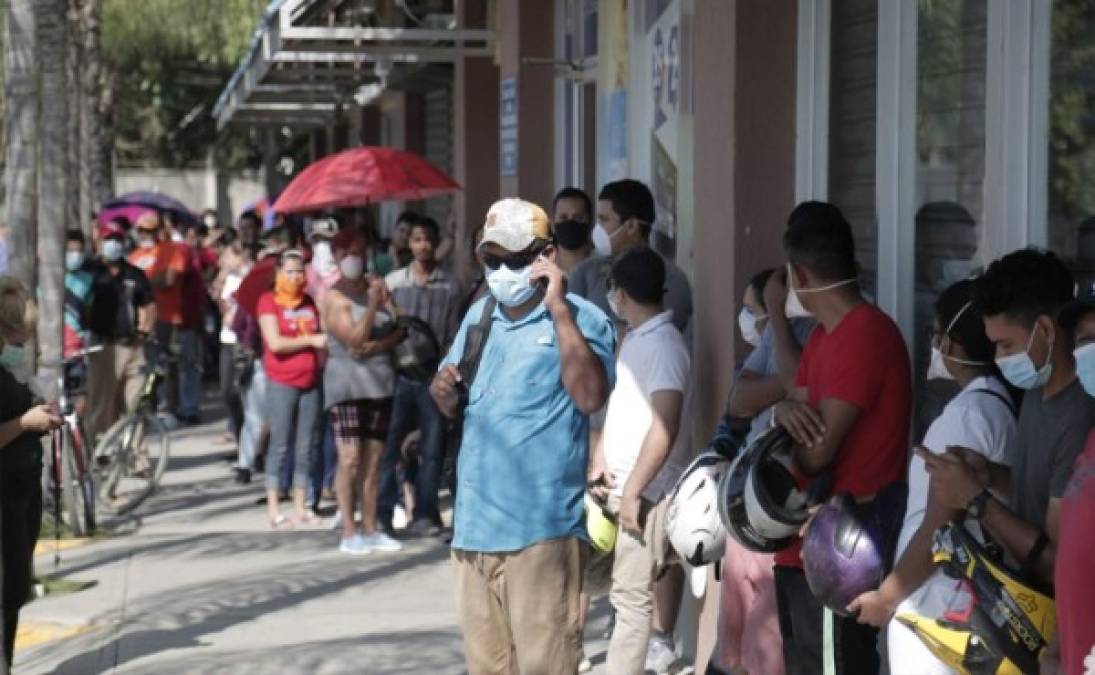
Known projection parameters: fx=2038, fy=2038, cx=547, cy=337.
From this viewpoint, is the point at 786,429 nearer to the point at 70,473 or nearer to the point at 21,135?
the point at 21,135

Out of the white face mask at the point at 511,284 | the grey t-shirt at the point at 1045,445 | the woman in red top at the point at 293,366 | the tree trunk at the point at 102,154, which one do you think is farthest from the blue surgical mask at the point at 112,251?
the tree trunk at the point at 102,154

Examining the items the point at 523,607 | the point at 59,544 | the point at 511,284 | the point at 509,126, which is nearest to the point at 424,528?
the point at 59,544

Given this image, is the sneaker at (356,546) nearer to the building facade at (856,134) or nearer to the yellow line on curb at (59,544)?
the yellow line on curb at (59,544)

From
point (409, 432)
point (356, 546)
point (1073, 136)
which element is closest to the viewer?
point (1073, 136)

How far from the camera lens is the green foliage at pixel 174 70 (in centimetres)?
3781

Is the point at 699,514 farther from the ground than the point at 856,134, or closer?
closer

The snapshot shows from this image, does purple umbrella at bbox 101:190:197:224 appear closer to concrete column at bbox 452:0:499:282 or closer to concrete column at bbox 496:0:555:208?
concrete column at bbox 452:0:499:282

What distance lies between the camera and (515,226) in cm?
644

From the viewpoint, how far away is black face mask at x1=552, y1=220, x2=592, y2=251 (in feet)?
30.3

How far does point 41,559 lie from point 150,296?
4187mm

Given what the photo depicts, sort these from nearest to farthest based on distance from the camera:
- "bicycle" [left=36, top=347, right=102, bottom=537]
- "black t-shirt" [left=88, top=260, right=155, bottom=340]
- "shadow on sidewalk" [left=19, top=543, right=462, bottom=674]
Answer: "shadow on sidewalk" [left=19, top=543, right=462, bottom=674]
"bicycle" [left=36, top=347, right=102, bottom=537]
"black t-shirt" [left=88, top=260, right=155, bottom=340]

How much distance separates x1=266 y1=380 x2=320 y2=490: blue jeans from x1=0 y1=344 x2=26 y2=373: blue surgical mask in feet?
14.9

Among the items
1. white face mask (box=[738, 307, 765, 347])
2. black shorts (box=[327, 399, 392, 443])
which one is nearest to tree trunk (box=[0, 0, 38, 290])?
black shorts (box=[327, 399, 392, 443])

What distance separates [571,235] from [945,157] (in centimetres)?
262
